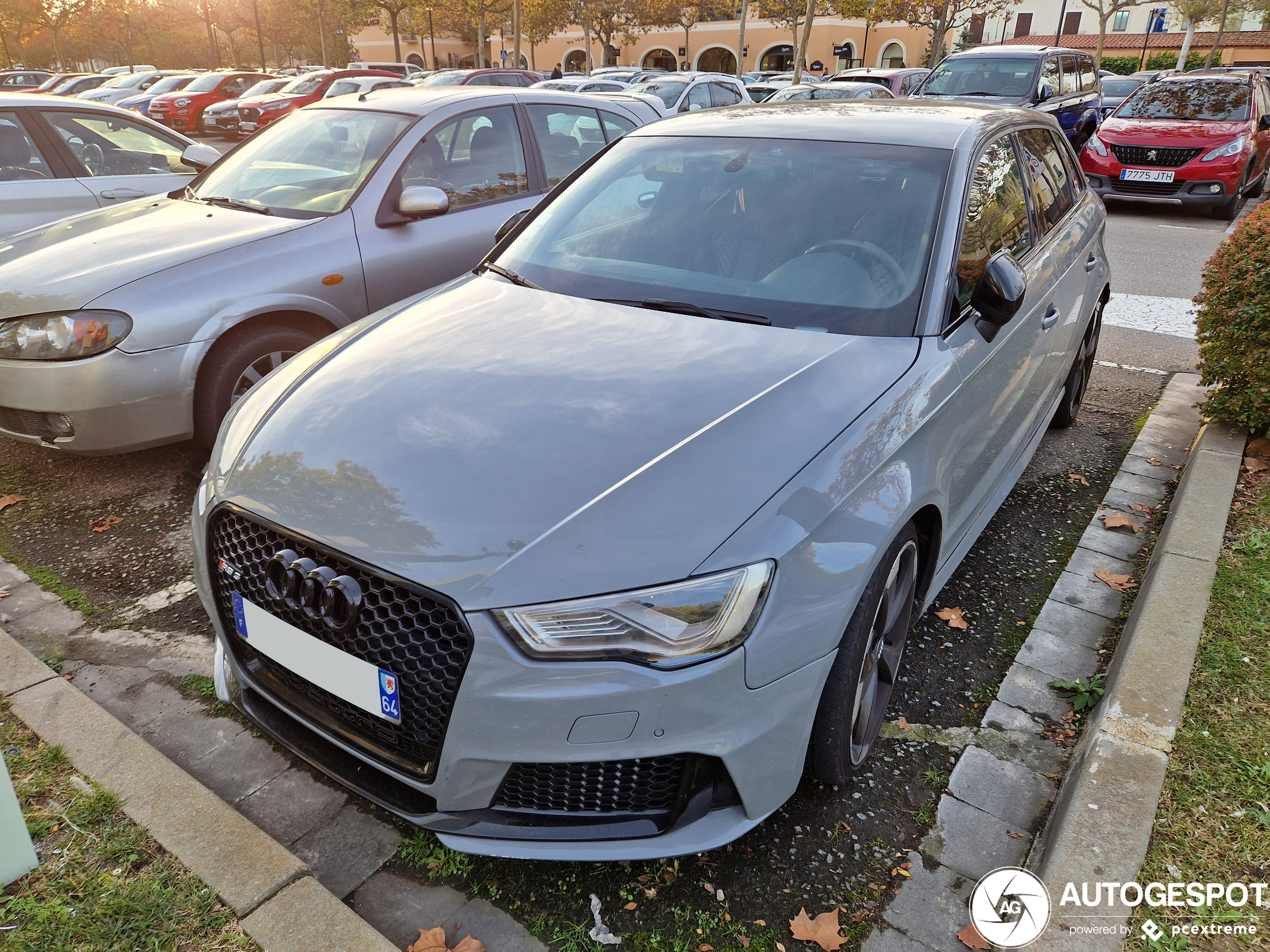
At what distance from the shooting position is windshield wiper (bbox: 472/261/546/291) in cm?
313

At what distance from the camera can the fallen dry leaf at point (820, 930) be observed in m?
2.04

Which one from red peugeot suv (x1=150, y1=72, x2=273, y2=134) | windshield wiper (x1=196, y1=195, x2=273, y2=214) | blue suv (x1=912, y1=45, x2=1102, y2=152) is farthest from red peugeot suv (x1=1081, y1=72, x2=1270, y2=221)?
red peugeot suv (x1=150, y1=72, x2=273, y2=134)

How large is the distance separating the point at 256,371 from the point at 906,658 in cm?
313

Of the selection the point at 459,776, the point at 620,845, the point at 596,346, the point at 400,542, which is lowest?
the point at 620,845

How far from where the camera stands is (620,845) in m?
1.94

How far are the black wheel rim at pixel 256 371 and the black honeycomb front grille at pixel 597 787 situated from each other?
277 cm

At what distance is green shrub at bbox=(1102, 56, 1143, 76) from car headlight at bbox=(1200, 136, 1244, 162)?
139 ft

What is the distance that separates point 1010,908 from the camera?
2.10 meters

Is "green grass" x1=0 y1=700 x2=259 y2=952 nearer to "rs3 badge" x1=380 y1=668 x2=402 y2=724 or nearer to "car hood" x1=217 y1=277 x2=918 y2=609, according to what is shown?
"rs3 badge" x1=380 y1=668 x2=402 y2=724

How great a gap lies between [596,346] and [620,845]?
4.42 ft

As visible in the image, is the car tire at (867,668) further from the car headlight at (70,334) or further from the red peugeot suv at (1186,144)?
the red peugeot suv at (1186,144)

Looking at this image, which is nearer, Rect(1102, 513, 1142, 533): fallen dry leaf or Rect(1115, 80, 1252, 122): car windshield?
Rect(1102, 513, 1142, 533): fallen dry leaf

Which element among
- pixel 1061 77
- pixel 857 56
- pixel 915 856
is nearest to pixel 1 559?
pixel 915 856

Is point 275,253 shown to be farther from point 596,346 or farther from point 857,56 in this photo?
point 857,56
